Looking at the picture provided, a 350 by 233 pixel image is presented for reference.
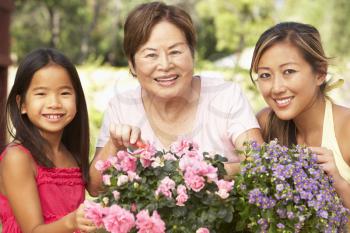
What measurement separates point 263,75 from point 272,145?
0.76 m

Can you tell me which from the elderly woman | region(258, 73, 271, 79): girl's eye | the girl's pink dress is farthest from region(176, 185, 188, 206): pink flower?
region(258, 73, 271, 79): girl's eye

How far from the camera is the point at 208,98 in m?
2.92

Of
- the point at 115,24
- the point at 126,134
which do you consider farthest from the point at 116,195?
the point at 115,24

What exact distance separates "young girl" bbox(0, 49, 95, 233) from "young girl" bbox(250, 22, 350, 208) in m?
0.92

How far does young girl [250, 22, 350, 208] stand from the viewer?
272 cm

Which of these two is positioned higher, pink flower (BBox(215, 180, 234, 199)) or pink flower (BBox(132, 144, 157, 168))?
pink flower (BBox(132, 144, 157, 168))

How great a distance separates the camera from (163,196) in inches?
74.4

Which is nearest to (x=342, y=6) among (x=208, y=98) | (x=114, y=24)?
(x=114, y=24)

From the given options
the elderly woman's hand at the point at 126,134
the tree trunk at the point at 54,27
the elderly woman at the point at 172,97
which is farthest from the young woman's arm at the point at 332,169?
the tree trunk at the point at 54,27

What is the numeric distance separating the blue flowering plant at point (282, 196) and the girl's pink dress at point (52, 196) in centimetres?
96

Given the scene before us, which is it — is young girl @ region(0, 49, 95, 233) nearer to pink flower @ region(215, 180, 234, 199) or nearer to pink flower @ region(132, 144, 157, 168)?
pink flower @ region(132, 144, 157, 168)

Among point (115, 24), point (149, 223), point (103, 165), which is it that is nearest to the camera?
point (149, 223)

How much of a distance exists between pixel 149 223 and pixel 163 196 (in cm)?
12

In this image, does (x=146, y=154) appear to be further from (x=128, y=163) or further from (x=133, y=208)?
(x=133, y=208)
